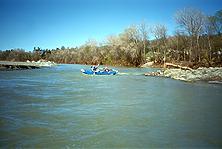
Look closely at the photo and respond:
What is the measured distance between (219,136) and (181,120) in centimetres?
225

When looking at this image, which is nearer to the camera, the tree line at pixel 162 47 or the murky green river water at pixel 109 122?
the murky green river water at pixel 109 122

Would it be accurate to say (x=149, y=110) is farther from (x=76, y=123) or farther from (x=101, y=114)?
(x=76, y=123)

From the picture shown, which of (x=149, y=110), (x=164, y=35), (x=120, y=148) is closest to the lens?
Result: (x=120, y=148)

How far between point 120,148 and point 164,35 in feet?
218

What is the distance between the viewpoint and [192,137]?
8.40 m

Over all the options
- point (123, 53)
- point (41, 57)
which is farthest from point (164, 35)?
point (41, 57)

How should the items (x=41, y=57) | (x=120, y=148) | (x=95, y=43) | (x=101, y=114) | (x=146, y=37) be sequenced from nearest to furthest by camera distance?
(x=120, y=148) < (x=101, y=114) < (x=146, y=37) < (x=95, y=43) < (x=41, y=57)

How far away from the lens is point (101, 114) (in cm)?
1169

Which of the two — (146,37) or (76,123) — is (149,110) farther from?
(146,37)

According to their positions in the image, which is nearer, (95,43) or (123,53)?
(123,53)

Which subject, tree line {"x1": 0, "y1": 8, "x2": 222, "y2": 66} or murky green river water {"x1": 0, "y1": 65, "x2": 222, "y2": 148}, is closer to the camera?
murky green river water {"x1": 0, "y1": 65, "x2": 222, "y2": 148}

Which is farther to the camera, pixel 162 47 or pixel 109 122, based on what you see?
pixel 162 47

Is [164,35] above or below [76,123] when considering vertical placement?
above

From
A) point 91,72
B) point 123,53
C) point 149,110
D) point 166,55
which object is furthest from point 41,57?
point 149,110
